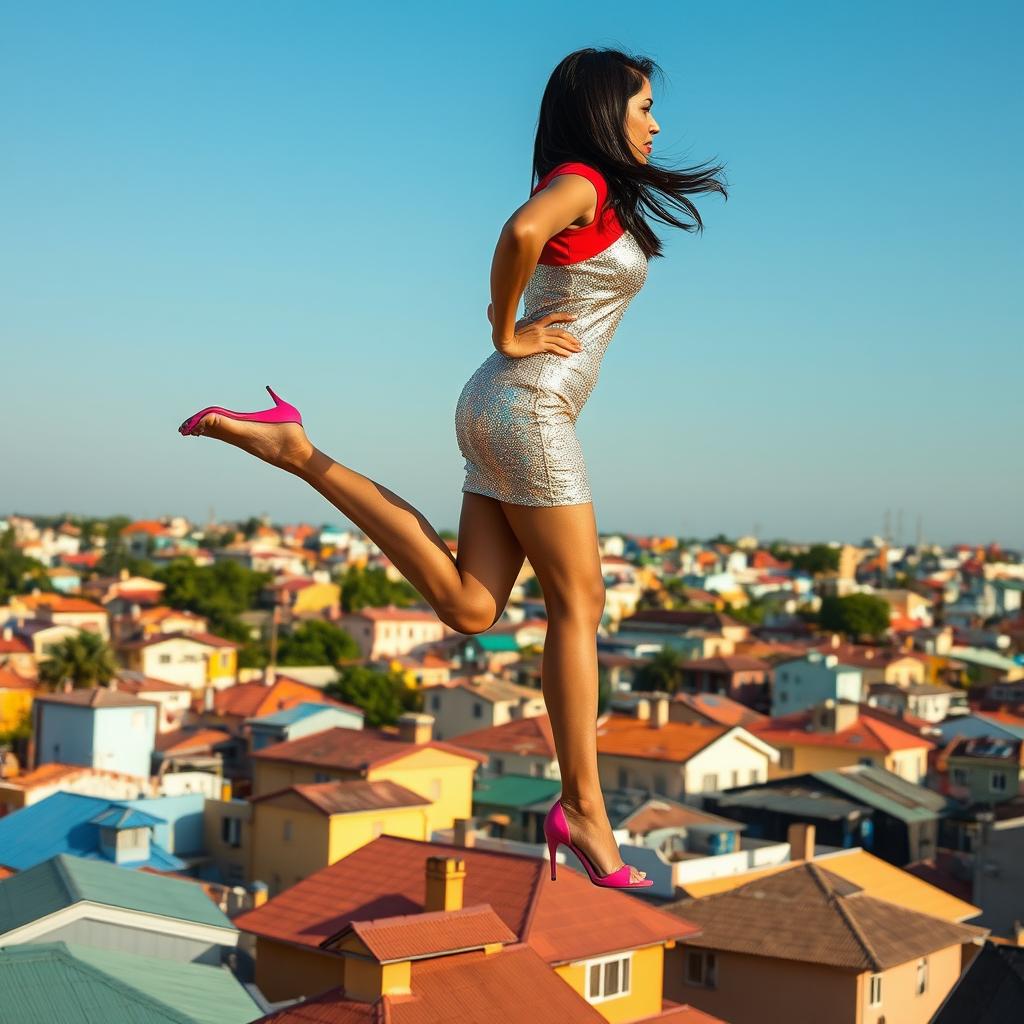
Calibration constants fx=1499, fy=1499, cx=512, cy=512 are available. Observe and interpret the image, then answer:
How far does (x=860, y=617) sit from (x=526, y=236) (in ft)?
275

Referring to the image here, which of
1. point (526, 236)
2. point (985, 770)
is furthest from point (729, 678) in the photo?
point (526, 236)

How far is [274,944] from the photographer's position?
18.2m

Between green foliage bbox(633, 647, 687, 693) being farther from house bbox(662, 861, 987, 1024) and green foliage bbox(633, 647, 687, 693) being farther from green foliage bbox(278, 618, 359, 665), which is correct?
house bbox(662, 861, 987, 1024)

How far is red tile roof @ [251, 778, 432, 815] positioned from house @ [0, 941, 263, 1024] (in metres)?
11.6

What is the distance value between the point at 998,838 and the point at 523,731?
15.9 meters

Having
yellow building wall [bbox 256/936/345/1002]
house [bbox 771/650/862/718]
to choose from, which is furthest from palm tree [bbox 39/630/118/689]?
yellow building wall [bbox 256/936/345/1002]

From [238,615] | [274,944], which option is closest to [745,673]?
[238,615]

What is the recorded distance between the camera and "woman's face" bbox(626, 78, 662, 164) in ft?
12.3

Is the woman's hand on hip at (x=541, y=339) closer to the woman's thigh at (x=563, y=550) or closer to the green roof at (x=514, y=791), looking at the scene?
the woman's thigh at (x=563, y=550)

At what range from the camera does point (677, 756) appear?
1535 inches

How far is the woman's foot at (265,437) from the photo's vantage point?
3.66 meters

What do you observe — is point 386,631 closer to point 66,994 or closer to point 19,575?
point 19,575

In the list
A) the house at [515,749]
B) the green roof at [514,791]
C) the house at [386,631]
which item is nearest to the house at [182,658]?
the house at [386,631]

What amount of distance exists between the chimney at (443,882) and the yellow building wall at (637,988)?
1468mm
